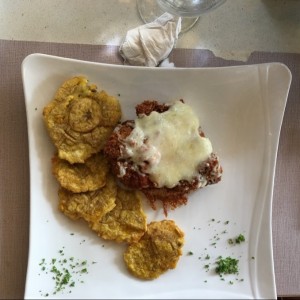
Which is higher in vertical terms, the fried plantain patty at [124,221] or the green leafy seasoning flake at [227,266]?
the fried plantain patty at [124,221]

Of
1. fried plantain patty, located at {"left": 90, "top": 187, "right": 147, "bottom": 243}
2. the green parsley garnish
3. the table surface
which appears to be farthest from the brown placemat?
fried plantain patty, located at {"left": 90, "top": 187, "right": 147, "bottom": 243}

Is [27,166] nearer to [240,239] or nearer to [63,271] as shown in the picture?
[63,271]

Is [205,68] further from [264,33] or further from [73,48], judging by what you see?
[73,48]

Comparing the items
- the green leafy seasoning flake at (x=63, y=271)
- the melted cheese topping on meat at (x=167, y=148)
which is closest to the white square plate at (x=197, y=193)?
the green leafy seasoning flake at (x=63, y=271)

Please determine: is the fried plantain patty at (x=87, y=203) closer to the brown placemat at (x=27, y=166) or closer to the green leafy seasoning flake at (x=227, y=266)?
the brown placemat at (x=27, y=166)

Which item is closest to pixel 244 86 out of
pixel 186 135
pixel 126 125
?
pixel 186 135

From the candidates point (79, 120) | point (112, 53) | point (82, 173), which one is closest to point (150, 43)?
point (112, 53)

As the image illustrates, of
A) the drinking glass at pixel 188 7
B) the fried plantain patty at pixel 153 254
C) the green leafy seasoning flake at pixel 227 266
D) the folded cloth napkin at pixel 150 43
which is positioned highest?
the drinking glass at pixel 188 7
